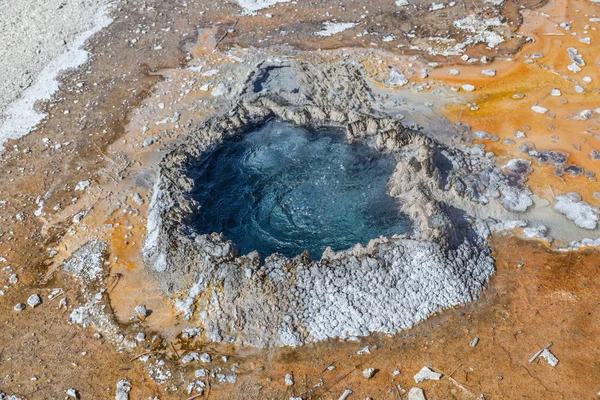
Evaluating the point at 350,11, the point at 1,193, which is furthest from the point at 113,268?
the point at 350,11

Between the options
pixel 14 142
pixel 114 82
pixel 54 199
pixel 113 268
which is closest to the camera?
pixel 113 268

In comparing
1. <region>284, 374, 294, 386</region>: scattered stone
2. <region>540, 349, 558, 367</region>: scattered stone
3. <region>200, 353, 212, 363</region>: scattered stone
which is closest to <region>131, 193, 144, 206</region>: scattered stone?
<region>200, 353, 212, 363</region>: scattered stone

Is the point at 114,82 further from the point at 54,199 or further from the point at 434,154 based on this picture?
the point at 434,154

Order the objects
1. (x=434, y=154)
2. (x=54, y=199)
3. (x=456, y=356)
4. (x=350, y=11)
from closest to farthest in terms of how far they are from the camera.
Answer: (x=456, y=356) < (x=434, y=154) < (x=54, y=199) < (x=350, y=11)

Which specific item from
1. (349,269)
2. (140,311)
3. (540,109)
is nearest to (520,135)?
(540,109)

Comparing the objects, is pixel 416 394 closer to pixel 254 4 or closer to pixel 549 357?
pixel 549 357

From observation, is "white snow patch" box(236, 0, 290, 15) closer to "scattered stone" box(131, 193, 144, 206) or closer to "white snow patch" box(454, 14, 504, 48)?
"white snow patch" box(454, 14, 504, 48)
